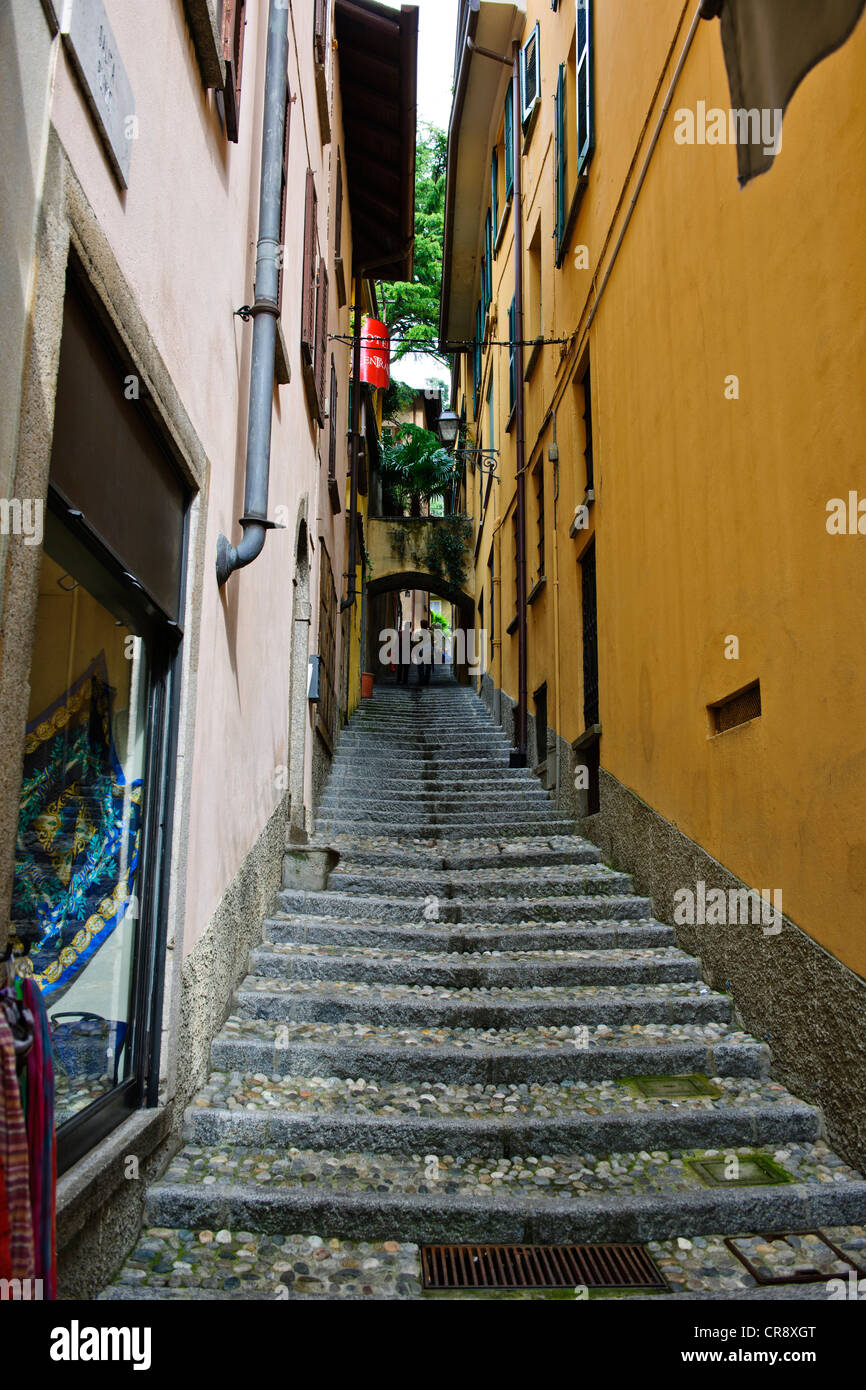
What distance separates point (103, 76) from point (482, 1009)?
12.7 ft

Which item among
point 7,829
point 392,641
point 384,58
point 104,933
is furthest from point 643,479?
point 392,641

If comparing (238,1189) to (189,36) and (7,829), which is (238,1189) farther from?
(189,36)

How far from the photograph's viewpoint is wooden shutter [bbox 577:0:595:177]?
7.82 m

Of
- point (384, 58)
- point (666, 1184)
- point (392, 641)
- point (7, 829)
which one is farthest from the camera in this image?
point (392, 641)

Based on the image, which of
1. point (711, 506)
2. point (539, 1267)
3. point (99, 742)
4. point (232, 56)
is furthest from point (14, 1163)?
point (232, 56)

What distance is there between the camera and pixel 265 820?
5.61 m

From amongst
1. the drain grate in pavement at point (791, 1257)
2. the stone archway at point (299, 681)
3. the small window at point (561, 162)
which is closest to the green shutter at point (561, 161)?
the small window at point (561, 162)

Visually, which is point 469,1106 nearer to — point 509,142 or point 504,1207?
point 504,1207

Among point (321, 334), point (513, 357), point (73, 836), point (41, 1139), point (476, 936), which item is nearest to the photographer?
point (41, 1139)

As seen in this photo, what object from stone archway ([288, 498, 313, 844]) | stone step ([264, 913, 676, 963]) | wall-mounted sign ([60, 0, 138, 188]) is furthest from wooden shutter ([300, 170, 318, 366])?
wall-mounted sign ([60, 0, 138, 188])

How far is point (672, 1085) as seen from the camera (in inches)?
158

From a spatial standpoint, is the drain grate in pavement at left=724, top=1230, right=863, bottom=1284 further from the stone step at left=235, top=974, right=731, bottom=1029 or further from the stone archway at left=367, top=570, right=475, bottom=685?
the stone archway at left=367, top=570, right=475, bottom=685

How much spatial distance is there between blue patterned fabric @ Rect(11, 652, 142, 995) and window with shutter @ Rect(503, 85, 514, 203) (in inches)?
462

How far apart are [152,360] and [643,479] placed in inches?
150
